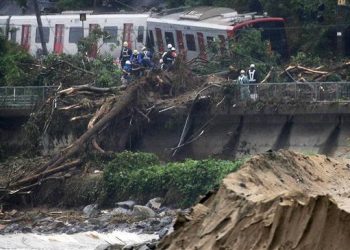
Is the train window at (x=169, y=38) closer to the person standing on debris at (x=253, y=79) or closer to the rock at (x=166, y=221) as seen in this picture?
the person standing on debris at (x=253, y=79)

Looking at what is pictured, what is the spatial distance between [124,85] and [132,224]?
332 inches

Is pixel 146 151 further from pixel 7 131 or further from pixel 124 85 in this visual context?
pixel 7 131

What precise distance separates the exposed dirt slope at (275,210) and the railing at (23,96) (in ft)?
94.9

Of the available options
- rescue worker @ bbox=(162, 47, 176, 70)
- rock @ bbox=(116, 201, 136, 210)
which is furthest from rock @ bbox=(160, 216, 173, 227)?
rescue worker @ bbox=(162, 47, 176, 70)

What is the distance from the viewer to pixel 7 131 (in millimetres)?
49906

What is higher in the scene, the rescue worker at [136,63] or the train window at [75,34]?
Result: the rescue worker at [136,63]

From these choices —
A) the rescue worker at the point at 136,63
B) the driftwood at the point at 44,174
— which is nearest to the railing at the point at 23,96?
the rescue worker at the point at 136,63

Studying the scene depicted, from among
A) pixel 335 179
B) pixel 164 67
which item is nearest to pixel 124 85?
pixel 164 67

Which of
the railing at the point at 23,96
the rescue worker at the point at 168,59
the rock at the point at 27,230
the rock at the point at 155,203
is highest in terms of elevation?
the rescue worker at the point at 168,59

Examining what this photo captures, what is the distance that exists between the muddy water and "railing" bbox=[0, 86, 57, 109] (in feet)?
29.1

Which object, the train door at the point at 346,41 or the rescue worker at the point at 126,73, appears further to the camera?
the train door at the point at 346,41

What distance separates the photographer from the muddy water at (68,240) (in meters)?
35.8

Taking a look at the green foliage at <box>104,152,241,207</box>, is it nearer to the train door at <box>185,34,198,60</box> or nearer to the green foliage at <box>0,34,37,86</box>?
the green foliage at <box>0,34,37,86</box>

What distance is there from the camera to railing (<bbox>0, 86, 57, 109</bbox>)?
47188 mm
